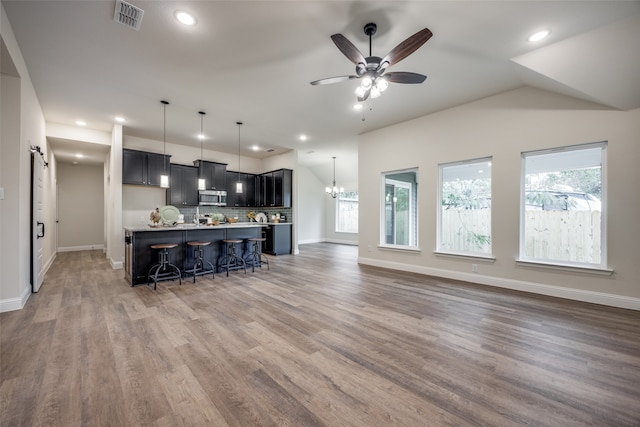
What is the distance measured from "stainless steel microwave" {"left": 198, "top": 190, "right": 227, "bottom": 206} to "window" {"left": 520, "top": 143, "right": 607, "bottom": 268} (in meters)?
7.10

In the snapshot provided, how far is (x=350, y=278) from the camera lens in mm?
4770

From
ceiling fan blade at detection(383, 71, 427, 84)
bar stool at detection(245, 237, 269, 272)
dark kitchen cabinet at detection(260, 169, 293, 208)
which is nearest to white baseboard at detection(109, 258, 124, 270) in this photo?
bar stool at detection(245, 237, 269, 272)

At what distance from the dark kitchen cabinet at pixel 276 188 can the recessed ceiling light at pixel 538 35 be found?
6110mm

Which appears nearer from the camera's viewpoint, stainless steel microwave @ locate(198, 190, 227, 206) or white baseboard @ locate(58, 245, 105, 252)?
stainless steel microwave @ locate(198, 190, 227, 206)

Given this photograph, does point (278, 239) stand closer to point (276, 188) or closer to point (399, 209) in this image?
point (276, 188)

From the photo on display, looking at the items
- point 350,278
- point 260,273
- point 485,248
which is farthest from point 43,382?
point 485,248

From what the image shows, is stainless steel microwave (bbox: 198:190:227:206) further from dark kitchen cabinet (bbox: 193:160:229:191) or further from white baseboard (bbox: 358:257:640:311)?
white baseboard (bbox: 358:257:640:311)

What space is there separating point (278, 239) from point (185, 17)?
5.76 m

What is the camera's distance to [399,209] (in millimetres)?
5926

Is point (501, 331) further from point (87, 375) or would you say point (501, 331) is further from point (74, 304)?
point (74, 304)

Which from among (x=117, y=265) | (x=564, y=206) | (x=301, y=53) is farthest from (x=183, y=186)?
(x=564, y=206)

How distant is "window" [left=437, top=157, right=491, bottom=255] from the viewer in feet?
14.8

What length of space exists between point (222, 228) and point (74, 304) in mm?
2457

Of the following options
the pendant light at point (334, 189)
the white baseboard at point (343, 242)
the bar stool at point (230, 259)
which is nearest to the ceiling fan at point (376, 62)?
the bar stool at point (230, 259)
